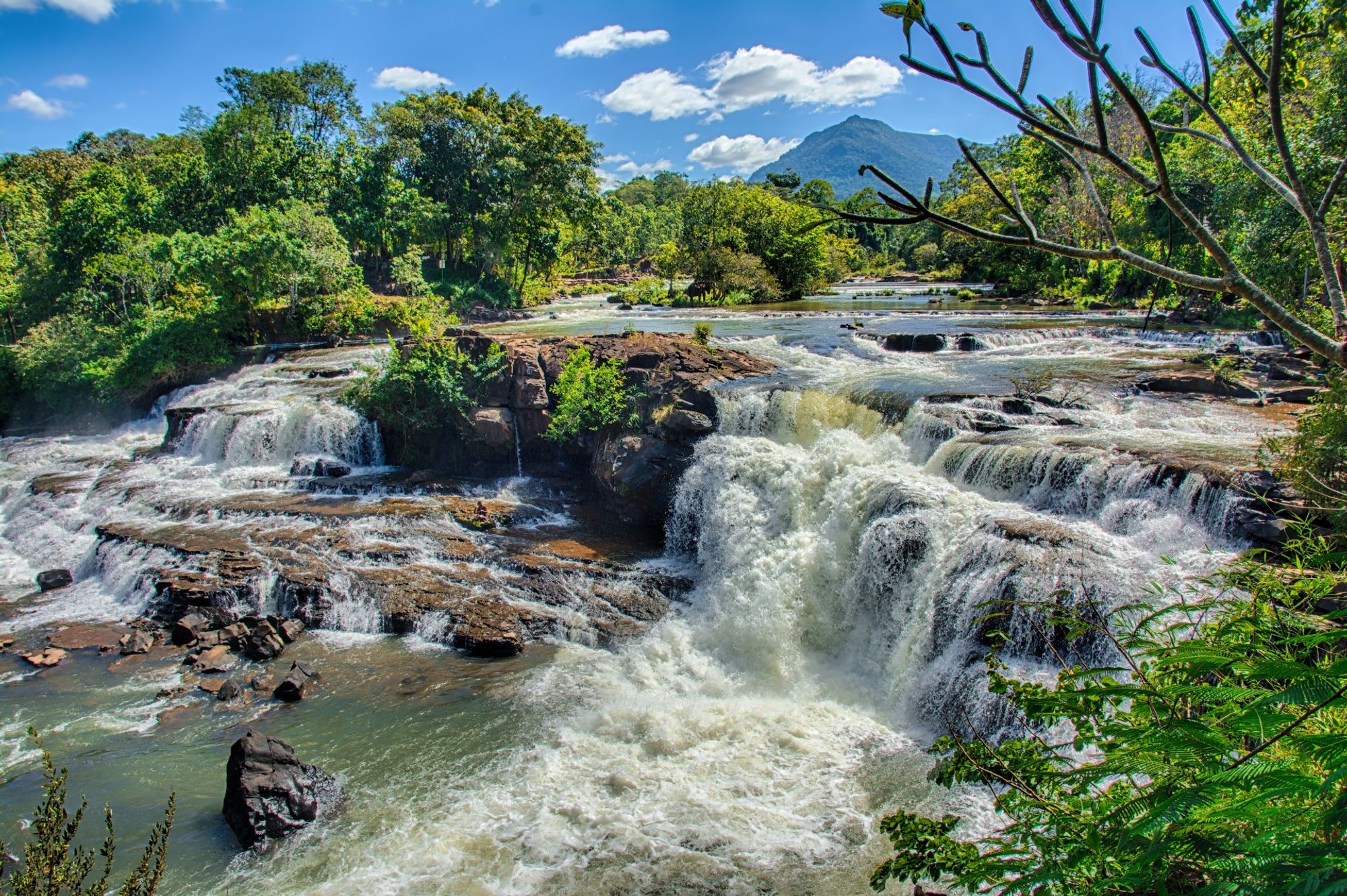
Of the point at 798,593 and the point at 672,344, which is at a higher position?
the point at 672,344

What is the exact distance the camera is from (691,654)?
10.1 m

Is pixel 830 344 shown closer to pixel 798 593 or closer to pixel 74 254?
pixel 798 593

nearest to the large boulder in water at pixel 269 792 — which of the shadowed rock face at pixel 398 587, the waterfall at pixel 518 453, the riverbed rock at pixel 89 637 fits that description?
the shadowed rock face at pixel 398 587

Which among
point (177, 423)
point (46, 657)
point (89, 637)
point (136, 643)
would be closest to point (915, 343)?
point (136, 643)

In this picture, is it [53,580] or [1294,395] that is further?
[1294,395]

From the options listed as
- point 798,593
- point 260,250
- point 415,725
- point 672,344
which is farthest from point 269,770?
point 260,250

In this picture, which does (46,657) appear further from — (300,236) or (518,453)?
(300,236)

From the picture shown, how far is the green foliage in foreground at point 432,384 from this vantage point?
16.0 m

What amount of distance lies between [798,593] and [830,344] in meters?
11.4

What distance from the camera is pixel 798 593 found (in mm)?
10859

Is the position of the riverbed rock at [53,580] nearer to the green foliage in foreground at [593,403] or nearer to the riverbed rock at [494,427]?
the riverbed rock at [494,427]

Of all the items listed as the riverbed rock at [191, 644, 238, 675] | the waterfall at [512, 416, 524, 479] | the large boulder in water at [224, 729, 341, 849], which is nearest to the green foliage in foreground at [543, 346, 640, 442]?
the waterfall at [512, 416, 524, 479]

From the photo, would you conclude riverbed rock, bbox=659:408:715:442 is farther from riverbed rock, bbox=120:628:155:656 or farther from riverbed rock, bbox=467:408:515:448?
riverbed rock, bbox=120:628:155:656

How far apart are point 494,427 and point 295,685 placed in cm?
746
